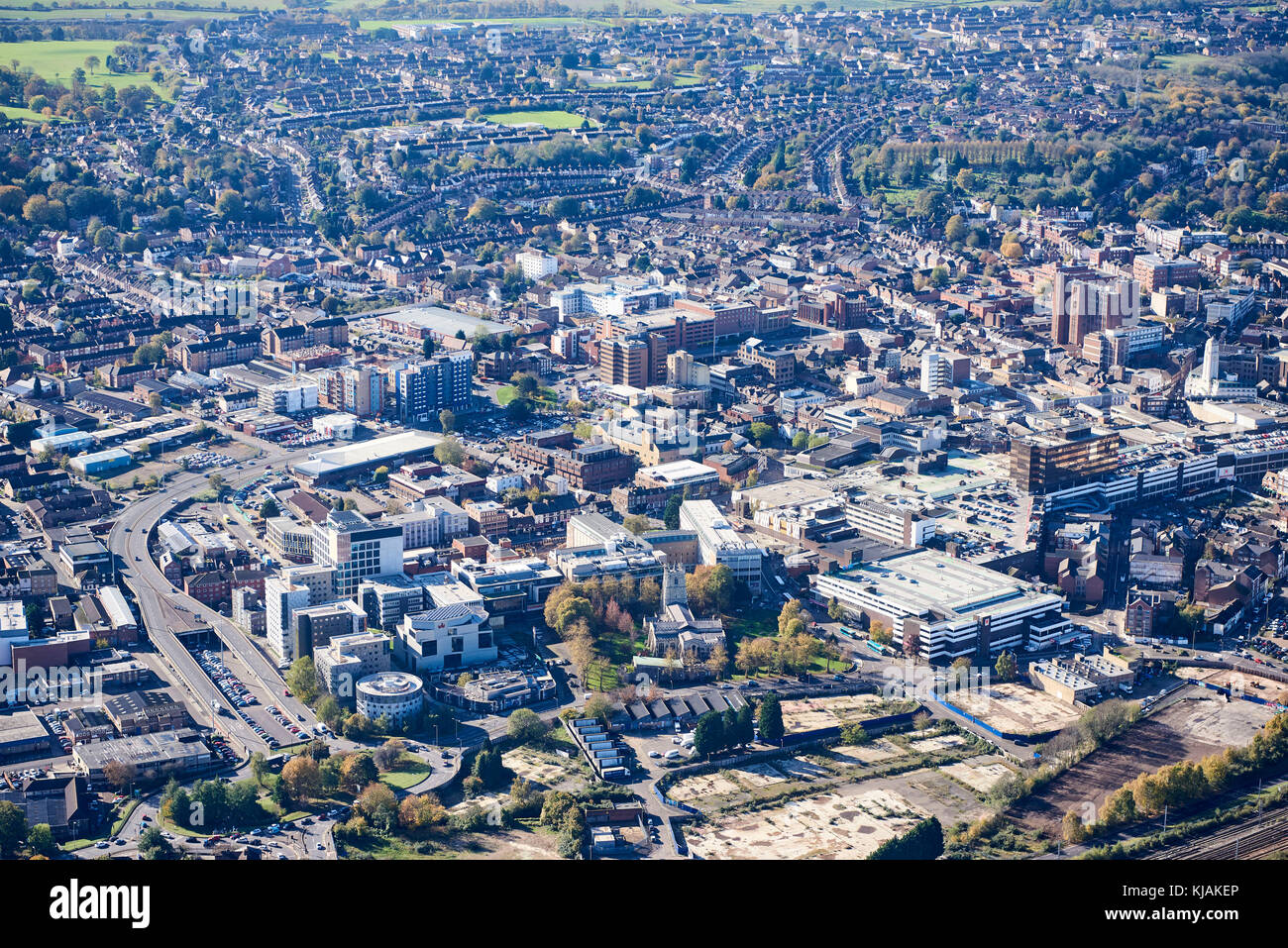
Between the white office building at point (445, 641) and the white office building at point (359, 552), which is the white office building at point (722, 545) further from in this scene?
the white office building at point (359, 552)

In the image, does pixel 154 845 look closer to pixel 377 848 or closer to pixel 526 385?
pixel 377 848

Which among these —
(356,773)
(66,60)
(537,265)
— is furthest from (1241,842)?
(66,60)

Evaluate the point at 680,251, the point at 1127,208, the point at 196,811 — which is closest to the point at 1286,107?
the point at 1127,208

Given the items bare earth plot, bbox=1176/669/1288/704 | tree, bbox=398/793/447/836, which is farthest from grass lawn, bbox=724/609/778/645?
tree, bbox=398/793/447/836

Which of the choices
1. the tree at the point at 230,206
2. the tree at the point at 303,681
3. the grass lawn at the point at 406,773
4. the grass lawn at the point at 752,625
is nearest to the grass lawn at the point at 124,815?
the grass lawn at the point at 406,773

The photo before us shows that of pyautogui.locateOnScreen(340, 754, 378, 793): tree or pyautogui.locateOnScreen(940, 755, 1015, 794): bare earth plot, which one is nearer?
pyautogui.locateOnScreen(340, 754, 378, 793): tree

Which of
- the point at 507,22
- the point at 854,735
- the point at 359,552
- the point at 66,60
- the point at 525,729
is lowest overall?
the point at 854,735

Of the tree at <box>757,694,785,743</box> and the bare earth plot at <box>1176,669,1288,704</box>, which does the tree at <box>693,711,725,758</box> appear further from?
the bare earth plot at <box>1176,669,1288,704</box>
